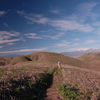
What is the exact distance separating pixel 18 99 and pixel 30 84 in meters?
2.47

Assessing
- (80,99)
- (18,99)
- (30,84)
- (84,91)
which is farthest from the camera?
(30,84)

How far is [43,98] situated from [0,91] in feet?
9.14

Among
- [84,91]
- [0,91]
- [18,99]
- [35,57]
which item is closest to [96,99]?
[84,91]

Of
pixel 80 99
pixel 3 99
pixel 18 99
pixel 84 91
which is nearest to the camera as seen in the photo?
pixel 3 99

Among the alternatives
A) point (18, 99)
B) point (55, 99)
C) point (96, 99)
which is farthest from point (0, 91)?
point (96, 99)

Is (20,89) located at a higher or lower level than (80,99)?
higher

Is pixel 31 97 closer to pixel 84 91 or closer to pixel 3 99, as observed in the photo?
pixel 3 99

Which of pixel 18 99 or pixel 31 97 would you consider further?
pixel 31 97

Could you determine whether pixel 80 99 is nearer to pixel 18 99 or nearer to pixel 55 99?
pixel 55 99

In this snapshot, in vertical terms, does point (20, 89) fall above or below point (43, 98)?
above

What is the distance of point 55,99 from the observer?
6.56 meters

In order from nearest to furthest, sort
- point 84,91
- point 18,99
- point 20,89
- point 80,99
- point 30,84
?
point 18,99
point 80,99
point 20,89
point 84,91
point 30,84

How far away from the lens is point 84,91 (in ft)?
25.6

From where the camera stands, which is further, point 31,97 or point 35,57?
point 35,57
